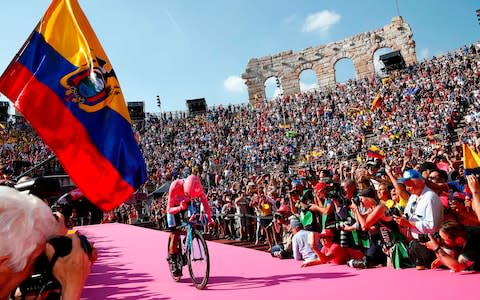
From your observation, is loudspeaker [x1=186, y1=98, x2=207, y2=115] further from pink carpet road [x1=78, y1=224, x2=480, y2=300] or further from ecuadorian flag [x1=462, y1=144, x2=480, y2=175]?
ecuadorian flag [x1=462, y1=144, x2=480, y2=175]

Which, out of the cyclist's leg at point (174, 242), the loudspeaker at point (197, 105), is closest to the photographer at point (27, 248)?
the cyclist's leg at point (174, 242)

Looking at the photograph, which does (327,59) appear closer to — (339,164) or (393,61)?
(393,61)

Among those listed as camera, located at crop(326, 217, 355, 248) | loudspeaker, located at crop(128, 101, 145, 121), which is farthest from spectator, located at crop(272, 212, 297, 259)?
loudspeaker, located at crop(128, 101, 145, 121)

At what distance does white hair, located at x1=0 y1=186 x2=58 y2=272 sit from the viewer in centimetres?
127

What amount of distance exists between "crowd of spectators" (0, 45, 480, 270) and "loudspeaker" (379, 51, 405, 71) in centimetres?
220

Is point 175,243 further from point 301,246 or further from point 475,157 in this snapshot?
point 475,157

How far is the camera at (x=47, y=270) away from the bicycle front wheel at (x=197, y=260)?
11.1 ft

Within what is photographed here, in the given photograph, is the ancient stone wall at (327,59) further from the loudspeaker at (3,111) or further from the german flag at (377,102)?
the loudspeaker at (3,111)

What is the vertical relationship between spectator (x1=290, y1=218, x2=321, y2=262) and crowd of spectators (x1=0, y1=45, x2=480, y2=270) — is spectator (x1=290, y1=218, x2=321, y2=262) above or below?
below

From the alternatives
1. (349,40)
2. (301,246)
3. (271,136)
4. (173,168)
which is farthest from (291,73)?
(301,246)

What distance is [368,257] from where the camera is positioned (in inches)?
201

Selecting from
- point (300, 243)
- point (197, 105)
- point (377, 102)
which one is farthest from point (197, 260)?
point (197, 105)

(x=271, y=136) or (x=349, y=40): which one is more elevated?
(x=349, y=40)

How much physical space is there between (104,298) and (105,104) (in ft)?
9.02
